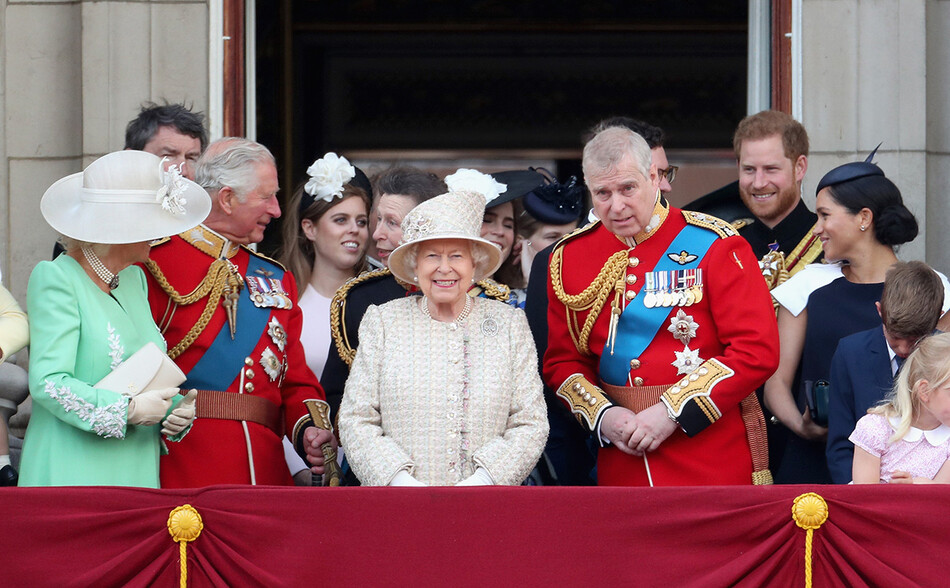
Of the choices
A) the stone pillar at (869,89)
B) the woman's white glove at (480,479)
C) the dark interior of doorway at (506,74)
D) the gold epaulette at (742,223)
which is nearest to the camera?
the woman's white glove at (480,479)

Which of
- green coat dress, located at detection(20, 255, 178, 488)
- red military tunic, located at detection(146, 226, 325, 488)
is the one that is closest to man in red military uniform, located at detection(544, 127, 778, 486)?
red military tunic, located at detection(146, 226, 325, 488)

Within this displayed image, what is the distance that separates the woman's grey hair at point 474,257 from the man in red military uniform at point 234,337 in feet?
1.79

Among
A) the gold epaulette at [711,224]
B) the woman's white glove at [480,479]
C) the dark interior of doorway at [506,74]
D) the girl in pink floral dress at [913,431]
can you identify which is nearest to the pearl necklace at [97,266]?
the woman's white glove at [480,479]

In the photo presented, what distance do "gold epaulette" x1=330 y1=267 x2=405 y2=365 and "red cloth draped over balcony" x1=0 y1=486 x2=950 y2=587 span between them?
42.5 inches

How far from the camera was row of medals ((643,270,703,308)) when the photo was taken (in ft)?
13.0

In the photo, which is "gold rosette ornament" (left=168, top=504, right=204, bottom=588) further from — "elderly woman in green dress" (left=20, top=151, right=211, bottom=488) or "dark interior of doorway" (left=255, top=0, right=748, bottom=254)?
"dark interior of doorway" (left=255, top=0, right=748, bottom=254)

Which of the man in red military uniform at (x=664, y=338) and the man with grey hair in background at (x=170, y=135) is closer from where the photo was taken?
the man in red military uniform at (x=664, y=338)

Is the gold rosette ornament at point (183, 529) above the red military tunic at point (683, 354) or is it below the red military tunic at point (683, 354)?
below

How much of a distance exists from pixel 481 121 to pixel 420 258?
19.2 feet

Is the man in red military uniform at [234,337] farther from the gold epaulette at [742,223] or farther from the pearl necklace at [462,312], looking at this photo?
the gold epaulette at [742,223]

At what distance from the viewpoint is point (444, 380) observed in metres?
3.76

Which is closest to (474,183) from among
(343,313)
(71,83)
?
(343,313)

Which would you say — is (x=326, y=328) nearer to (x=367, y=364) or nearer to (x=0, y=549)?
(x=367, y=364)

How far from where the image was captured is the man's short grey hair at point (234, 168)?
4219 mm
